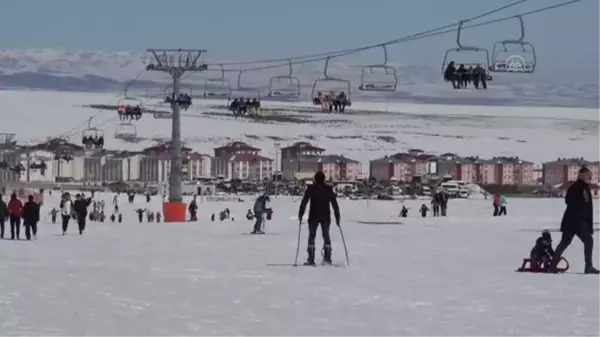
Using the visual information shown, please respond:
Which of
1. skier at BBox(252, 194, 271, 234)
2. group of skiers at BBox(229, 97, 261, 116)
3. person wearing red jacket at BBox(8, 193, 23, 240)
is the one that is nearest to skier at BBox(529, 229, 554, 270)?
skier at BBox(252, 194, 271, 234)

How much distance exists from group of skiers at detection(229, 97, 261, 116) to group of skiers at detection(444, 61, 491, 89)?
1479cm

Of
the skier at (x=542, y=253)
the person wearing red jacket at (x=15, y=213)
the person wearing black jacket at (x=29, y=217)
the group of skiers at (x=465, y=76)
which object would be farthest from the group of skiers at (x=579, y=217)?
the person wearing red jacket at (x=15, y=213)

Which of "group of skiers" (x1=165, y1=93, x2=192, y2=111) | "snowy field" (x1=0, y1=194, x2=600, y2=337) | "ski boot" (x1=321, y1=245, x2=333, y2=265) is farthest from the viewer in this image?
"group of skiers" (x1=165, y1=93, x2=192, y2=111)

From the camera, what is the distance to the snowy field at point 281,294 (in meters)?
8.37

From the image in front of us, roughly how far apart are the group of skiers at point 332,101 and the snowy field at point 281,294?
1113 centimetres

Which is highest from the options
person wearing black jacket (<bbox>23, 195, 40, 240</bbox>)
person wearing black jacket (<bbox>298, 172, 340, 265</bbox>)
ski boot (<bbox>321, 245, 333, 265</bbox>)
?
person wearing black jacket (<bbox>298, 172, 340, 265</bbox>)

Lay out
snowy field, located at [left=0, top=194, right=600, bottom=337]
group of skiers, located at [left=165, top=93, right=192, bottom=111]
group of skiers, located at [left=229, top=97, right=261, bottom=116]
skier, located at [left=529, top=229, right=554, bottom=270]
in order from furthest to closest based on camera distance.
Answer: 1. group of skiers, located at [left=165, top=93, right=192, bottom=111]
2. group of skiers, located at [left=229, top=97, right=261, bottom=116]
3. skier, located at [left=529, top=229, right=554, bottom=270]
4. snowy field, located at [left=0, top=194, right=600, bottom=337]

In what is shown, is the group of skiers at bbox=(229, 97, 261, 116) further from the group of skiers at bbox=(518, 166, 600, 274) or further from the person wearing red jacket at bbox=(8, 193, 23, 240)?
the group of skiers at bbox=(518, 166, 600, 274)

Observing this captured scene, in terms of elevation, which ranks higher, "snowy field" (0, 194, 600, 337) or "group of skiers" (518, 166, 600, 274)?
"group of skiers" (518, 166, 600, 274)

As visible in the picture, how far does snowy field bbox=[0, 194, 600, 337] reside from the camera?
8.37 metres

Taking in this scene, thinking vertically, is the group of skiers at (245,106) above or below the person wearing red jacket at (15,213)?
above

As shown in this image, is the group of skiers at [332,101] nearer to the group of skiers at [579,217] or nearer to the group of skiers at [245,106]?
the group of skiers at [245,106]

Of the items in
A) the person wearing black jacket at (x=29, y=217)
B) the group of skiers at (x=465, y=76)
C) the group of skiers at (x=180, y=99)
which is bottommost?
the person wearing black jacket at (x=29, y=217)

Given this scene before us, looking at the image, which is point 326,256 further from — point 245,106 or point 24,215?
point 245,106
